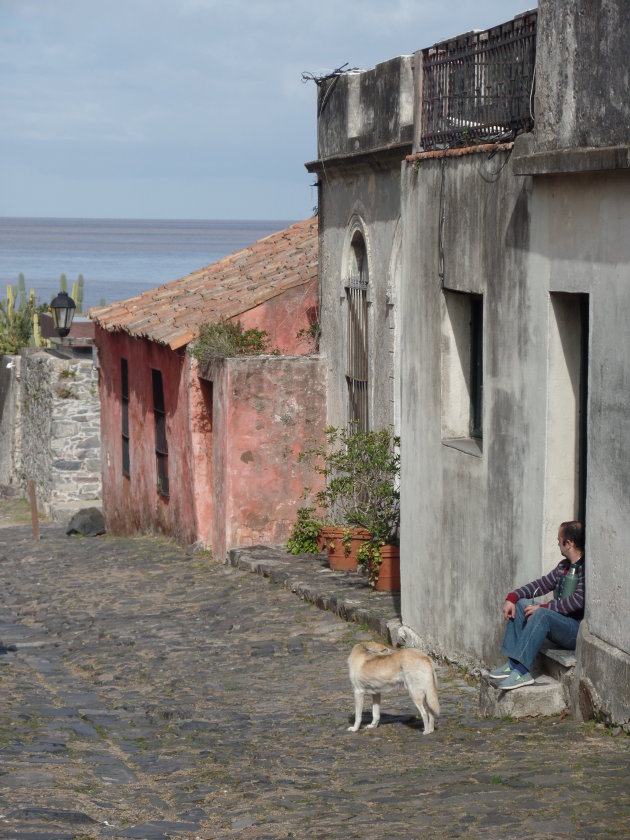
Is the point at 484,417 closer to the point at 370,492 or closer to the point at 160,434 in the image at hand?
the point at 370,492

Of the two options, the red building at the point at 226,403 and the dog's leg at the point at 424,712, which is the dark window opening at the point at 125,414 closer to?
the red building at the point at 226,403

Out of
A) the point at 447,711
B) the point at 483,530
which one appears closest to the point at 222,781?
the point at 447,711

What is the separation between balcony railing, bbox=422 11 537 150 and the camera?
8.31 meters

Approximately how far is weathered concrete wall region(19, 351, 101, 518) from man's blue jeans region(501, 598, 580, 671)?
16969 millimetres

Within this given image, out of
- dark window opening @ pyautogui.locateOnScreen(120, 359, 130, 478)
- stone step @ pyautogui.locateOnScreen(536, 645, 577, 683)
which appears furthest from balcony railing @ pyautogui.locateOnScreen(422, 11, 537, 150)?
dark window opening @ pyautogui.locateOnScreen(120, 359, 130, 478)

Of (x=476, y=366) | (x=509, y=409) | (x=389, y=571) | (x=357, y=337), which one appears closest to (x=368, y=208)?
(x=357, y=337)

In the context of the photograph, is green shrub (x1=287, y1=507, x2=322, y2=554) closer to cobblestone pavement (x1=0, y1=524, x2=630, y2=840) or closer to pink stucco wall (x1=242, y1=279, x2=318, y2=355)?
cobblestone pavement (x1=0, y1=524, x2=630, y2=840)

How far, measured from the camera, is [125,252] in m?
167

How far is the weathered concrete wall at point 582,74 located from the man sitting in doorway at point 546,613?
2194 millimetres

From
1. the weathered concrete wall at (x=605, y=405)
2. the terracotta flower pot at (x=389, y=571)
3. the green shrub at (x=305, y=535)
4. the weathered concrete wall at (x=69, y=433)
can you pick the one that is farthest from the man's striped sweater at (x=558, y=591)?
the weathered concrete wall at (x=69, y=433)

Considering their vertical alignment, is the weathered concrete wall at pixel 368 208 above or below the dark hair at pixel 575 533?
above

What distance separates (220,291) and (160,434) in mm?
2190

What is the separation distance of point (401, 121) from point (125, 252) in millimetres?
157550

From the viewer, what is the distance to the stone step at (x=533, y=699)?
757 centimetres
